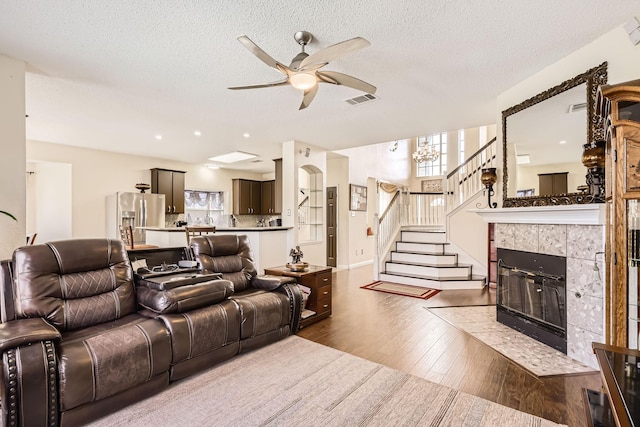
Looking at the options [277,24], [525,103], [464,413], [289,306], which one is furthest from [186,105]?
[464,413]

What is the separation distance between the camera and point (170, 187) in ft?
24.6

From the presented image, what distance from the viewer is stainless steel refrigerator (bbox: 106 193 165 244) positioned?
6305 millimetres

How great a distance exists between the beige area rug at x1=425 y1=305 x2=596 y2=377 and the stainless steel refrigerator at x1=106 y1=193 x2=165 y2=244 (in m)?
5.79

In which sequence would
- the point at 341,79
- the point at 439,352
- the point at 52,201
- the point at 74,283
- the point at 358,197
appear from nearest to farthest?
the point at 74,283
the point at 341,79
the point at 439,352
the point at 52,201
the point at 358,197

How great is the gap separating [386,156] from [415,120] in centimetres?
538

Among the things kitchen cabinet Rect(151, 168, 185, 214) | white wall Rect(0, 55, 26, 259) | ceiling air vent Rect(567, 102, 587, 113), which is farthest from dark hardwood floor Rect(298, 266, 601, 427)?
kitchen cabinet Rect(151, 168, 185, 214)

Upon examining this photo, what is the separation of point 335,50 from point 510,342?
3.19 metres

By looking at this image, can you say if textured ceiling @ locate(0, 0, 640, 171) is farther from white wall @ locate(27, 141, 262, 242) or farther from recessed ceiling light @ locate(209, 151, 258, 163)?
recessed ceiling light @ locate(209, 151, 258, 163)

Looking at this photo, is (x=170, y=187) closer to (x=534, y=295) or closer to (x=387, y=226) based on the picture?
(x=387, y=226)

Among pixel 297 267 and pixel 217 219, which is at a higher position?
pixel 217 219

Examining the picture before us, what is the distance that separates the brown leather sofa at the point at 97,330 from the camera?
5.60 ft

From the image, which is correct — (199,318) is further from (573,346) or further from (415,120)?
(415,120)

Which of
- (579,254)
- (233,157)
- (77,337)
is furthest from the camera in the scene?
(233,157)

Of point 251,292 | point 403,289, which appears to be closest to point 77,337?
point 251,292
